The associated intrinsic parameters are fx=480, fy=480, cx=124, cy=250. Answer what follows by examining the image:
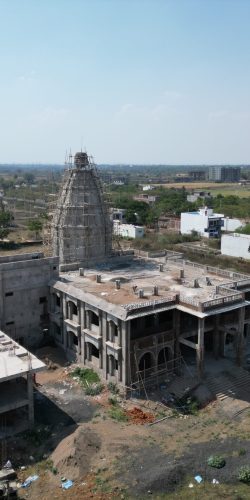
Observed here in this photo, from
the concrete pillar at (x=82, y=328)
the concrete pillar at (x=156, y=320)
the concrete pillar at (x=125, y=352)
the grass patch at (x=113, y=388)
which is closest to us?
the concrete pillar at (x=125, y=352)

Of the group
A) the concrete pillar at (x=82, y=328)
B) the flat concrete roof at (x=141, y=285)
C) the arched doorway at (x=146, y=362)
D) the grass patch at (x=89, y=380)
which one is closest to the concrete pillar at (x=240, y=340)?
the flat concrete roof at (x=141, y=285)

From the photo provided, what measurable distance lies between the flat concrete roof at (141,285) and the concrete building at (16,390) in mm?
7500

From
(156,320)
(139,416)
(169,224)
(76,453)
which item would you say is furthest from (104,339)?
(169,224)

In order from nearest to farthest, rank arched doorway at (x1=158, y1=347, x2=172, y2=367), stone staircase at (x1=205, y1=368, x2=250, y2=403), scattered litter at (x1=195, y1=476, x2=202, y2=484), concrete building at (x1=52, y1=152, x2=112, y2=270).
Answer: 1. scattered litter at (x1=195, y1=476, x2=202, y2=484)
2. stone staircase at (x1=205, y1=368, x2=250, y2=403)
3. arched doorway at (x1=158, y1=347, x2=172, y2=367)
4. concrete building at (x1=52, y1=152, x2=112, y2=270)

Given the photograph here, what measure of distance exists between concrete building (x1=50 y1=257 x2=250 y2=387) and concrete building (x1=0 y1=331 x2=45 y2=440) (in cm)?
699

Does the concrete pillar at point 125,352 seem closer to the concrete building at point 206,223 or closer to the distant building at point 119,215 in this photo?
the concrete building at point 206,223

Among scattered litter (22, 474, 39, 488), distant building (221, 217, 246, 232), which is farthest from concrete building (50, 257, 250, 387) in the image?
distant building (221, 217, 246, 232)

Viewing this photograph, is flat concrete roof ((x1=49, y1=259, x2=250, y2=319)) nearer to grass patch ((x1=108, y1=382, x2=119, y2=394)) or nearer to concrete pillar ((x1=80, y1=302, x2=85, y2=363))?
concrete pillar ((x1=80, y1=302, x2=85, y2=363))

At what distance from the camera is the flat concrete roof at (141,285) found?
3800 centimetres

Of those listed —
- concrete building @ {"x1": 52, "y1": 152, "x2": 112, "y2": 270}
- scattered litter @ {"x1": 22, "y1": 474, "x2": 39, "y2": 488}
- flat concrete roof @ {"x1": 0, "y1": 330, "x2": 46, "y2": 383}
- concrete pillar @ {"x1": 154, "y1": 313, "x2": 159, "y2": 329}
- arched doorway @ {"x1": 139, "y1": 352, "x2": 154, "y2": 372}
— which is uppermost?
concrete building @ {"x1": 52, "y1": 152, "x2": 112, "y2": 270}

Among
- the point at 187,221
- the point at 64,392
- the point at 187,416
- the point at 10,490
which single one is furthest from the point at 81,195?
the point at 187,221

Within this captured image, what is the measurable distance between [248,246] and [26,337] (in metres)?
58.3

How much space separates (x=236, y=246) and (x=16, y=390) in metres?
68.7

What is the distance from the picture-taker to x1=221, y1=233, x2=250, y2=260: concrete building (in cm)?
9275
